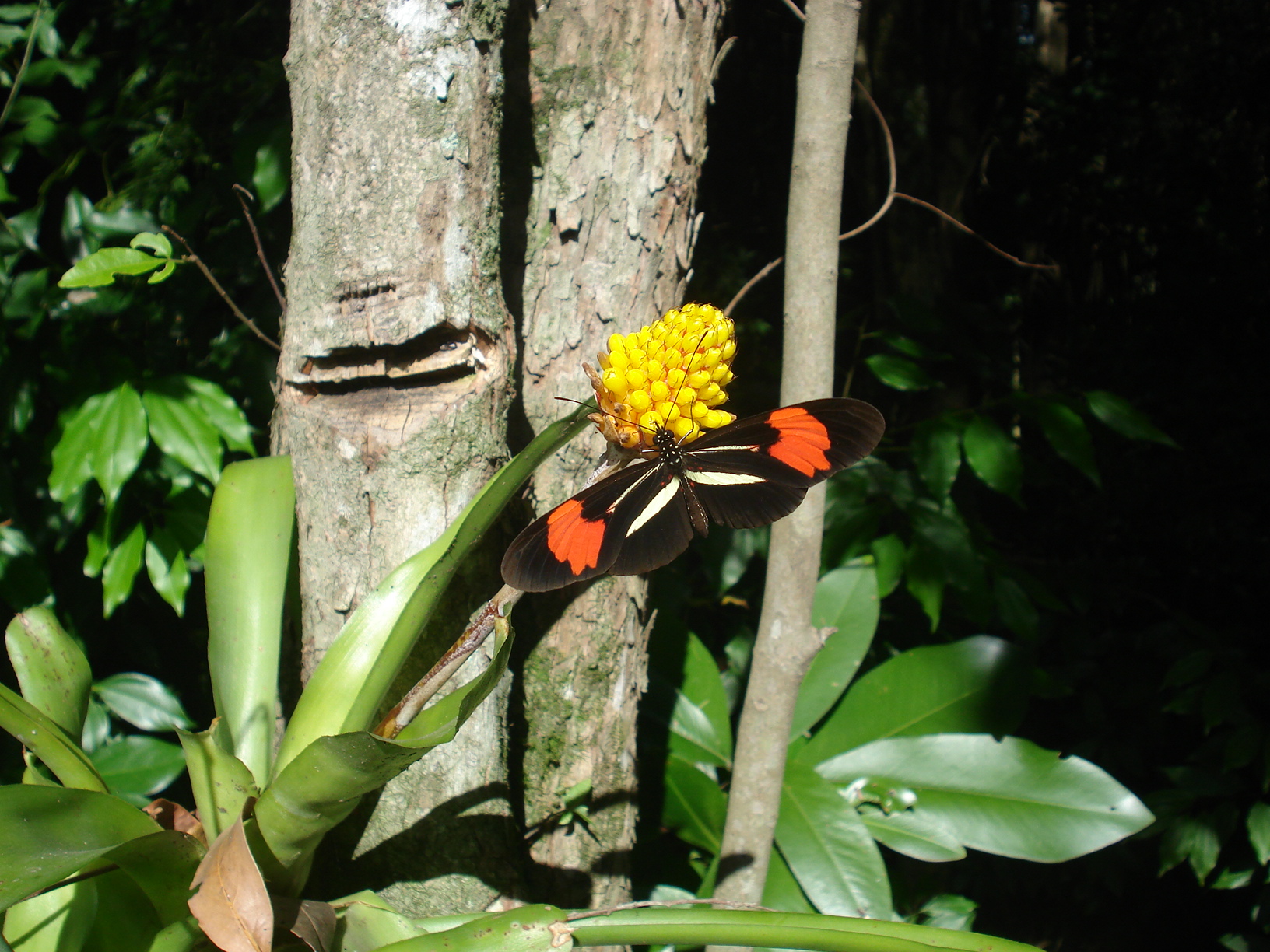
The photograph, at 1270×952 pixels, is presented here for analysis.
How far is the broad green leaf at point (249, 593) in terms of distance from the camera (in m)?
0.80

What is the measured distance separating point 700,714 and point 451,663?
668 millimetres

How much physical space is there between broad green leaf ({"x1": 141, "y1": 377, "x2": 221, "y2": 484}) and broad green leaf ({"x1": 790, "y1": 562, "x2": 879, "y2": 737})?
100 cm

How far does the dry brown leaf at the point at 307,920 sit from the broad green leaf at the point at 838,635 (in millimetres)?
771

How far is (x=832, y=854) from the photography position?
3.45 feet

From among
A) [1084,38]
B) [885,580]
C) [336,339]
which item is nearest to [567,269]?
[336,339]

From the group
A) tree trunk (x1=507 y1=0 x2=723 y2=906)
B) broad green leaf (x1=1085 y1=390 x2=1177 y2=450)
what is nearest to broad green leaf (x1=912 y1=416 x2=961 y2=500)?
broad green leaf (x1=1085 y1=390 x2=1177 y2=450)

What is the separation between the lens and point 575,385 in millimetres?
908

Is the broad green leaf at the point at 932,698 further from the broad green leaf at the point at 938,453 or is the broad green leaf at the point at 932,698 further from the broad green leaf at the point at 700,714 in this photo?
the broad green leaf at the point at 938,453

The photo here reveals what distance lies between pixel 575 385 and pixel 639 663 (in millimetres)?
381

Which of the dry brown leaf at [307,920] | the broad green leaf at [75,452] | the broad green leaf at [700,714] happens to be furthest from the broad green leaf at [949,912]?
the broad green leaf at [75,452]

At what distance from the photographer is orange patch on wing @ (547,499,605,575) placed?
0.66 meters

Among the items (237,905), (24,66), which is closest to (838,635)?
(237,905)

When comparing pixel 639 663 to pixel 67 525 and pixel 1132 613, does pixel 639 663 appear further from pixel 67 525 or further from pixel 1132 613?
pixel 1132 613

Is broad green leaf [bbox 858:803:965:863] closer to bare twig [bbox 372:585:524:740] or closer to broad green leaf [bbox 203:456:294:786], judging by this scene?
bare twig [bbox 372:585:524:740]
